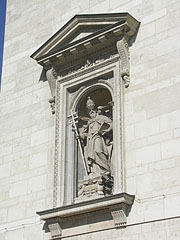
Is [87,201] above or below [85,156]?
below

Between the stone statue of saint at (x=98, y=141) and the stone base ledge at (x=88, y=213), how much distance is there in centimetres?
85

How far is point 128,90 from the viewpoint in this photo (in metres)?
11.7

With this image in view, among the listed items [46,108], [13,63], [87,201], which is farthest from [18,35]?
[87,201]

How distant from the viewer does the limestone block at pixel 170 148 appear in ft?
34.3

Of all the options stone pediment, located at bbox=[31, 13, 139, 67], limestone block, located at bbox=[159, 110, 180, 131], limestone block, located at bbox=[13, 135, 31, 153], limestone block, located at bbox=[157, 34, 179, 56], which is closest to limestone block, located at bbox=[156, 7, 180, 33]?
limestone block, located at bbox=[157, 34, 179, 56]

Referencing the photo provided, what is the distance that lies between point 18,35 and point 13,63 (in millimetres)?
773

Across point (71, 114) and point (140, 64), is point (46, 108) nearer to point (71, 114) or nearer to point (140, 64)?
point (71, 114)

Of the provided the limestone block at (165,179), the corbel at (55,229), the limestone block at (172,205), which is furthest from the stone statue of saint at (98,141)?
the limestone block at (172,205)

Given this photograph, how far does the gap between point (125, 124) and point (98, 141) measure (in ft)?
2.68

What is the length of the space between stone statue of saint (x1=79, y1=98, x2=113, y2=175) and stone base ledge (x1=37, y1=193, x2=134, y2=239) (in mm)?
855

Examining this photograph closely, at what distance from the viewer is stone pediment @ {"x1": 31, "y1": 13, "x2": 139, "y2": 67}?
12.0m

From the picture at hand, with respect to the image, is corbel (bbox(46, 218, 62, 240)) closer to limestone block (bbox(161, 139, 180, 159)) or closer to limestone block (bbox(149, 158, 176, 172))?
limestone block (bbox(149, 158, 176, 172))

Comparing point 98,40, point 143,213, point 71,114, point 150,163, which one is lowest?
point 143,213

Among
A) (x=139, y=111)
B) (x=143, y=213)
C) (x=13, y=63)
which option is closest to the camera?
(x=143, y=213)
